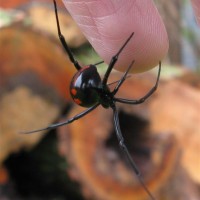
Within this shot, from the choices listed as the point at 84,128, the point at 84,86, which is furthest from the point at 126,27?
the point at 84,128

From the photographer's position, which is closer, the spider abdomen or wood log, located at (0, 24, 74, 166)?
the spider abdomen

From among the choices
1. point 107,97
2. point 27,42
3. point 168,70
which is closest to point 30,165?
point 27,42

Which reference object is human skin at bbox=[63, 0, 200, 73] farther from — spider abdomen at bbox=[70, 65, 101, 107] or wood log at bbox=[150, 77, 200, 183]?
wood log at bbox=[150, 77, 200, 183]

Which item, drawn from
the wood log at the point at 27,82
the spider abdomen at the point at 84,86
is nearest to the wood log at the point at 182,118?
the wood log at the point at 27,82

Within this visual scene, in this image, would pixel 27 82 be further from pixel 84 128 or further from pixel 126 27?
pixel 126 27

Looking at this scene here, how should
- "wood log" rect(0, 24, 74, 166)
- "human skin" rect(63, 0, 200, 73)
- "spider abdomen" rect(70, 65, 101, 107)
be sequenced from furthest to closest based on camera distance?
"wood log" rect(0, 24, 74, 166) < "spider abdomen" rect(70, 65, 101, 107) < "human skin" rect(63, 0, 200, 73)

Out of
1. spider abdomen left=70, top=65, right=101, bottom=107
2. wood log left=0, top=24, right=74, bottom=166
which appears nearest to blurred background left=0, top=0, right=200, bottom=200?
wood log left=0, top=24, right=74, bottom=166

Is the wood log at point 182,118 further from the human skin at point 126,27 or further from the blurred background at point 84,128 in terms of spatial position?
the human skin at point 126,27
